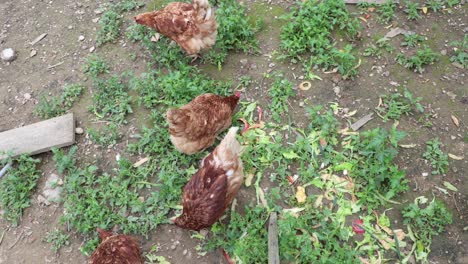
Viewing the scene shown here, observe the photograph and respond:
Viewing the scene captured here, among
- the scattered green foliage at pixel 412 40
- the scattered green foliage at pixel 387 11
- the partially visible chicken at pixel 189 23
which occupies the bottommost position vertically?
the scattered green foliage at pixel 412 40

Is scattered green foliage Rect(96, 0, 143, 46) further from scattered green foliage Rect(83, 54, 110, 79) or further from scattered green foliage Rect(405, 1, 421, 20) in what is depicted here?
scattered green foliage Rect(405, 1, 421, 20)

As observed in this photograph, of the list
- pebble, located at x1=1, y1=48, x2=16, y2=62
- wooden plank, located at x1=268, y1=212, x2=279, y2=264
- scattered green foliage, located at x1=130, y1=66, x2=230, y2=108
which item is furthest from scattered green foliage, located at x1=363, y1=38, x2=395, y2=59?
pebble, located at x1=1, y1=48, x2=16, y2=62

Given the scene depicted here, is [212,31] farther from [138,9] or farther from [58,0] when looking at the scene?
[58,0]

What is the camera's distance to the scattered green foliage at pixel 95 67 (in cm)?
497

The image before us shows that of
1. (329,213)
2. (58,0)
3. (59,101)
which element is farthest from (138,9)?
(329,213)

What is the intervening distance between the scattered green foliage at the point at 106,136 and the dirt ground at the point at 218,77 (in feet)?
0.32

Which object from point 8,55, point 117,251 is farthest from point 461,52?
point 8,55

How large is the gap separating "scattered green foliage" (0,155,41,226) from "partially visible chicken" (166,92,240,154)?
1643mm

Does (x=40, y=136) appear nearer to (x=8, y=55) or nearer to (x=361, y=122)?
(x=8, y=55)

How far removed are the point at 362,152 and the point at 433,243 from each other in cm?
102

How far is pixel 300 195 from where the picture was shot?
3818 millimetres

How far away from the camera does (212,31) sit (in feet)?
15.0

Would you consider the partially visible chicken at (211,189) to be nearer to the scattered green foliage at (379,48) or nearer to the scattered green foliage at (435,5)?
the scattered green foliage at (379,48)

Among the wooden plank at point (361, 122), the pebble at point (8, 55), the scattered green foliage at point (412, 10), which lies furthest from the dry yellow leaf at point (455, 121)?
the pebble at point (8, 55)
